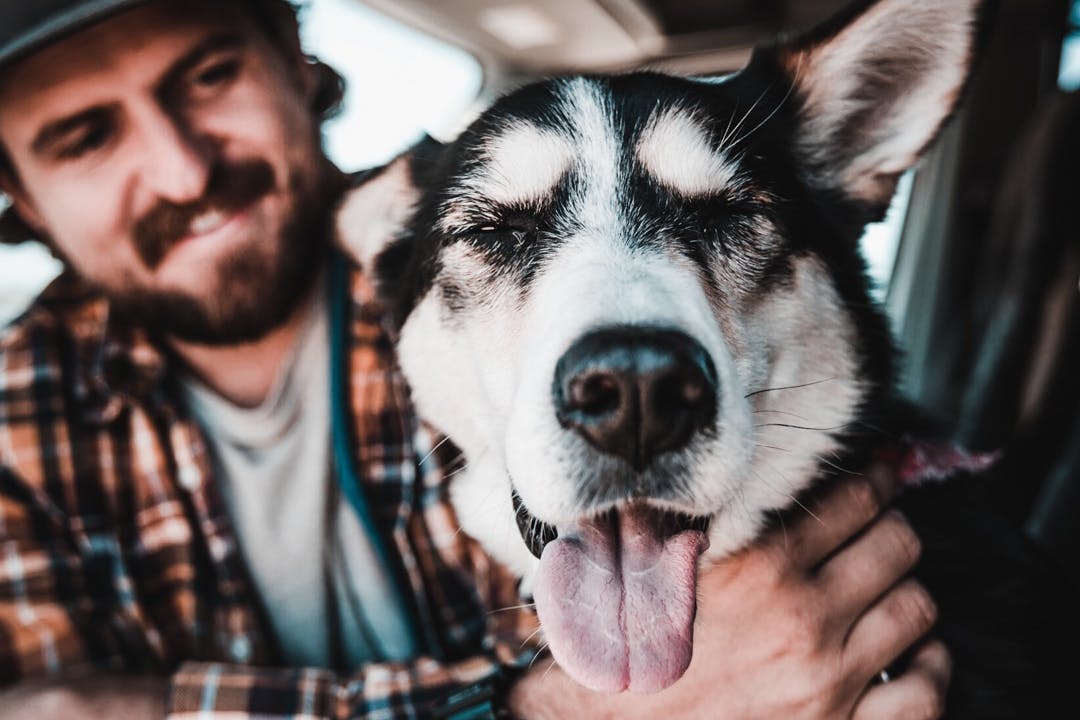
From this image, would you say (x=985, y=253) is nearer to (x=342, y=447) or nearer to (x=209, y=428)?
(x=342, y=447)

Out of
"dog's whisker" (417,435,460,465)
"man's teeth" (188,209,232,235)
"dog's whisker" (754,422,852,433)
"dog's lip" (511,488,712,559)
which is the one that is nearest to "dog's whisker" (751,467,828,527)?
"dog's whisker" (754,422,852,433)

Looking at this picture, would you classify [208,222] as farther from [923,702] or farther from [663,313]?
[923,702]

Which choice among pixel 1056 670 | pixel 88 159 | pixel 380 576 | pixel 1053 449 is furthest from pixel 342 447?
pixel 1053 449

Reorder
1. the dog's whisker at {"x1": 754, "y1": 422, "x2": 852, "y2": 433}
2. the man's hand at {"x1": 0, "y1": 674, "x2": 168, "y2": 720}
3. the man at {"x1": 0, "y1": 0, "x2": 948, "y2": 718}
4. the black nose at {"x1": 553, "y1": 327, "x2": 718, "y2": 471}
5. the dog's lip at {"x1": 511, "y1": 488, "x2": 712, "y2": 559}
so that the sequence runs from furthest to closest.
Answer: the man at {"x1": 0, "y1": 0, "x2": 948, "y2": 718} → the man's hand at {"x1": 0, "y1": 674, "x2": 168, "y2": 720} → the dog's whisker at {"x1": 754, "y1": 422, "x2": 852, "y2": 433} → the dog's lip at {"x1": 511, "y1": 488, "x2": 712, "y2": 559} → the black nose at {"x1": 553, "y1": 327, "x2": 718, "y2": 471}

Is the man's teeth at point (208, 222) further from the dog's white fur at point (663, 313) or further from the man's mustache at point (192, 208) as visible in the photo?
the dog's white fur at point (663, 313)

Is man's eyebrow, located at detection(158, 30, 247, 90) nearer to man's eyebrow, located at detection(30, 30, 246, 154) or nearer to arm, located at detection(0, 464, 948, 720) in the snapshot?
man's eyebrow, located at detection(30, 30, 246, 154)

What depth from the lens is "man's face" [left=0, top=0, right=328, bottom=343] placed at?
182 cm

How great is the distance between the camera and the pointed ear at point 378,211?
1.84 metres

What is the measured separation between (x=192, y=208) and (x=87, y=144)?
314 millimetres

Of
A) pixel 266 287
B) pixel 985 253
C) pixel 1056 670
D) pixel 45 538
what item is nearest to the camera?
pixel 1056 670

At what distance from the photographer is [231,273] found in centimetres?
194

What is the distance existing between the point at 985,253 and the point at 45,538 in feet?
11.6

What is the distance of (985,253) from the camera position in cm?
312

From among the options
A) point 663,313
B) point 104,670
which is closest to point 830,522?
point 663,313
